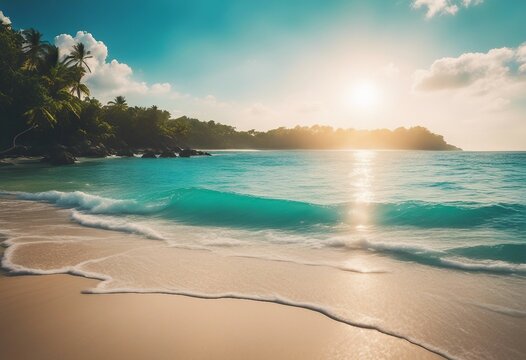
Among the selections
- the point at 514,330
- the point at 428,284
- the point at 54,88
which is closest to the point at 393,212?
the point at 428,284

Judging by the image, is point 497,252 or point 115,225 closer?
point 497,252

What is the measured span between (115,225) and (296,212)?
17.7 ft

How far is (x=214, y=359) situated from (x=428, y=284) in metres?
3.37

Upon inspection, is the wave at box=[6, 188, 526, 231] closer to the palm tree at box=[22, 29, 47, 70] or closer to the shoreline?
the shoreline

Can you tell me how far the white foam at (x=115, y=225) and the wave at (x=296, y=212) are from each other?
120 centimetres

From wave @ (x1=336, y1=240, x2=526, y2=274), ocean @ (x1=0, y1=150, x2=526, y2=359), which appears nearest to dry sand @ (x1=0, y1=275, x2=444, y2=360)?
ocean @ (x1=0, y1=150, x2=526, y2=359)

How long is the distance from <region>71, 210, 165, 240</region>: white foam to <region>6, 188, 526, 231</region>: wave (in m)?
1.20

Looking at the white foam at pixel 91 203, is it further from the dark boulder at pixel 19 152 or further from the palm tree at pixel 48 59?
the palm tree at pixel 48 59

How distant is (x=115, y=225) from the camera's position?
27.9ft

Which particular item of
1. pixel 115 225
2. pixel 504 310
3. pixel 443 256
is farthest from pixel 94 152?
pixel 504 310

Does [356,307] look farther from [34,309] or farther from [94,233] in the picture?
[94,233]

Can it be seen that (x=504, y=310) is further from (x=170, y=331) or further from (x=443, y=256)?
(x=170, y=331)

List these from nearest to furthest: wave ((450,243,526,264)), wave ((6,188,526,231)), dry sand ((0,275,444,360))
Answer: dry sand ((0,275,444,360)) → wave ((450,243,526,264)) → wave ((6,188,526,231))

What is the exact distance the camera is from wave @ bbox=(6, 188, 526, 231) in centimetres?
935
